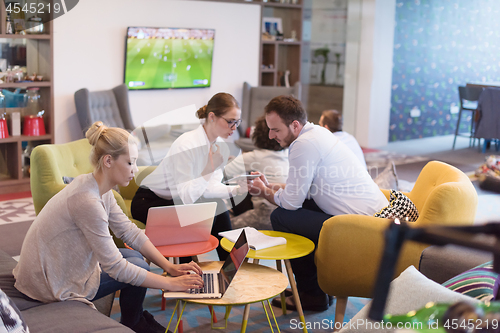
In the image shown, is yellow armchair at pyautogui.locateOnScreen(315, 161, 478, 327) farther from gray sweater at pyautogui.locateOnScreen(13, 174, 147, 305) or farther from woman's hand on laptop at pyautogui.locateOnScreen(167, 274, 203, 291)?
gray sweater at pyautogui.locateOnScreen(13, 174, 147, 305)

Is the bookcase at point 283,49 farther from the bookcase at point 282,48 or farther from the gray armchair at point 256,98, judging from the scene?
the gray armchair at point 256,98

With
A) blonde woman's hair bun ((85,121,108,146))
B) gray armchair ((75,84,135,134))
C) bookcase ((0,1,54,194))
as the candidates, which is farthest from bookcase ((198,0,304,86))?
blonde woman's hair bun ((85,121,108,146))

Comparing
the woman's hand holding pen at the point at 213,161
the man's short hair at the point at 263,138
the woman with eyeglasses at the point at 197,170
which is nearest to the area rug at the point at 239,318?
the woman with eyeglasses at the point at 197,170

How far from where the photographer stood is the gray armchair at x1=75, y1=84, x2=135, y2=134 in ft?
17.4

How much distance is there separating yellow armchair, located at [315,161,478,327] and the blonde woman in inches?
28.9

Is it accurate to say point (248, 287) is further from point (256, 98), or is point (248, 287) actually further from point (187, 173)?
point (256, 98)

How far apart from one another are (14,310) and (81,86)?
4.32 m

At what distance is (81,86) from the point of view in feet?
18.2

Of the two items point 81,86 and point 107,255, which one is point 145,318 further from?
point 81,86

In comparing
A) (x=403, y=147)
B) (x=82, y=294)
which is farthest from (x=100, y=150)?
(x=403, y=147)

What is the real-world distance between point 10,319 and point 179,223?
100 cm

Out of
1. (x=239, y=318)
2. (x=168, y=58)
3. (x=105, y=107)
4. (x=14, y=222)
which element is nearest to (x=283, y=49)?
(x=168, y=58)

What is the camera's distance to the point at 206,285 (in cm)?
207

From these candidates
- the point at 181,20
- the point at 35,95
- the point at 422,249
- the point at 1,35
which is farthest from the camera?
the point at 181,20
